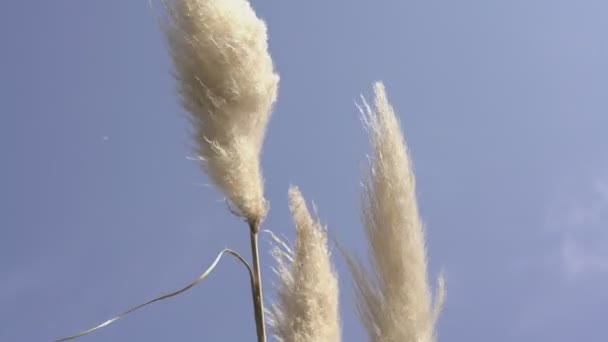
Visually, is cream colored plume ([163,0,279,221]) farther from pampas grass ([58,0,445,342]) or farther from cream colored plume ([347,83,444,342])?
cream colored plume ([347,83,444,342])

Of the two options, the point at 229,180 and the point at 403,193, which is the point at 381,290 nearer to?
the point at 403,193

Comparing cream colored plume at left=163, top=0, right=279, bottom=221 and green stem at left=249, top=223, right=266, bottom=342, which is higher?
cream colored plume at left=163, top=0, right=279, bottom=221

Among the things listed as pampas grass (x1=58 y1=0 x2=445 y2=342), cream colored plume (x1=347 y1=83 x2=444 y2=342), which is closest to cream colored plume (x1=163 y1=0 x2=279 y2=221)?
pampas grass (x1=58 y1=0 x2=445 y2=342)

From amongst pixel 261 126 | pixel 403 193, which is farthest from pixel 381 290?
pixel 261 126

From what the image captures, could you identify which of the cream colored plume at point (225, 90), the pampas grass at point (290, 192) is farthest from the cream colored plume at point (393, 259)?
the cream colored plume at point (225, 90)

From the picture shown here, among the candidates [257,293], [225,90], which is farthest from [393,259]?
[225,90]
